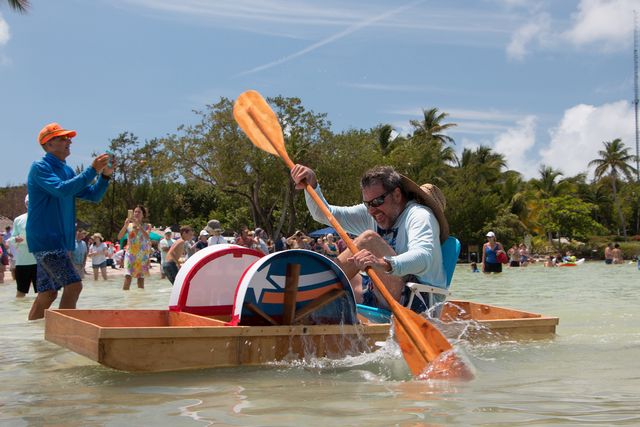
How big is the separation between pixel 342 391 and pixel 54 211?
2.97 metres

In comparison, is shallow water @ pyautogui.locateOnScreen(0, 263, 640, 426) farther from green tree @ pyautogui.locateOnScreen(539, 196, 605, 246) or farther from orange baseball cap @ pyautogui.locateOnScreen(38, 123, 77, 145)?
green tree @ pyautogui.locateOnScreen(539, 196, 605, 246)

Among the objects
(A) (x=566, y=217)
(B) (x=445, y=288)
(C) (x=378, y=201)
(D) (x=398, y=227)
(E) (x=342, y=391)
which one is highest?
(A) (x=566, y=217)

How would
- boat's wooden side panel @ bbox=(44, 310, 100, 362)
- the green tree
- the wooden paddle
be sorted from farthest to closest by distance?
the green tree, the wooden paddle, boat's wooden side panel @ bbox=(44, 310, 100, 362)

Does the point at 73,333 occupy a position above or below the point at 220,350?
above

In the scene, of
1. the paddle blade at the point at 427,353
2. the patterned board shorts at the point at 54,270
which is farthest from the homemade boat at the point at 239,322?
the patterned board shorts at the point at 54,270

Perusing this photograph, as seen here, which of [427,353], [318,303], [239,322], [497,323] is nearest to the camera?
[427,353]

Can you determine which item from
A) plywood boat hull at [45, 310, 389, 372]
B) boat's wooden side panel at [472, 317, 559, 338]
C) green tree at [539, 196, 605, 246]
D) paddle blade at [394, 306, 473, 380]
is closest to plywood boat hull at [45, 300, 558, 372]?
plywood boat hull at [45, 310, 389, 372]

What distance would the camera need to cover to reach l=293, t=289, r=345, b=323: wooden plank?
5.00m

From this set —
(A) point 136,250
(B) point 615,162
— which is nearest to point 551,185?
(B) point 615,162

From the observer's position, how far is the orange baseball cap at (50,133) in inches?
230

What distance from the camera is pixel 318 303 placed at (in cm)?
502

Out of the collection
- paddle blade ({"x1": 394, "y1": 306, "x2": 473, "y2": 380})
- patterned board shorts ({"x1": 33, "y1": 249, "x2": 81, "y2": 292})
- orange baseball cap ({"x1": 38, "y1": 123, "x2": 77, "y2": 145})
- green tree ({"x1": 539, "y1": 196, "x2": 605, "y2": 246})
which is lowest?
paddle blade ({"x1": 394, "y1": 306, "x2": 473, "y2": 380})

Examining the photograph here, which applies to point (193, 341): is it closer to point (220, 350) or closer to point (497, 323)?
point (220, 350)

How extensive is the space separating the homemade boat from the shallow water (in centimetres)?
12
